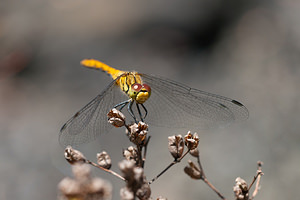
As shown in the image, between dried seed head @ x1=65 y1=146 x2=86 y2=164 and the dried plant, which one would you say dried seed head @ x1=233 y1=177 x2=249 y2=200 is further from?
dried seed head @ x1=65 y1=146 x2=86 y2=164

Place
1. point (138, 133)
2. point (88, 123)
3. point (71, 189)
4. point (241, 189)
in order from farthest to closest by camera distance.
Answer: point (88, 123) → point (138, 133) → point (241, 189) → point (71, 189)

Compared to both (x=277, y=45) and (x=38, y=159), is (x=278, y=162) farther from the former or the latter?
(x=38, y=159)

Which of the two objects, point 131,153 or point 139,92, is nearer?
point 131,153

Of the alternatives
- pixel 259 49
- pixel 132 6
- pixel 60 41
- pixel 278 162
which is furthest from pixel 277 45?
pixel 60 41

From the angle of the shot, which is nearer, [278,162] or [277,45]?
[278,162]

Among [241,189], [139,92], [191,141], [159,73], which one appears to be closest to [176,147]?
[191,141]

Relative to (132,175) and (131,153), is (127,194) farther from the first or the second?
(131,153)

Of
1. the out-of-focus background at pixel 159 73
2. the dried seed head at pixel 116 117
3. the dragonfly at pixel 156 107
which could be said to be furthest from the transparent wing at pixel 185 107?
the out-of-focus background at pixel 159 73
